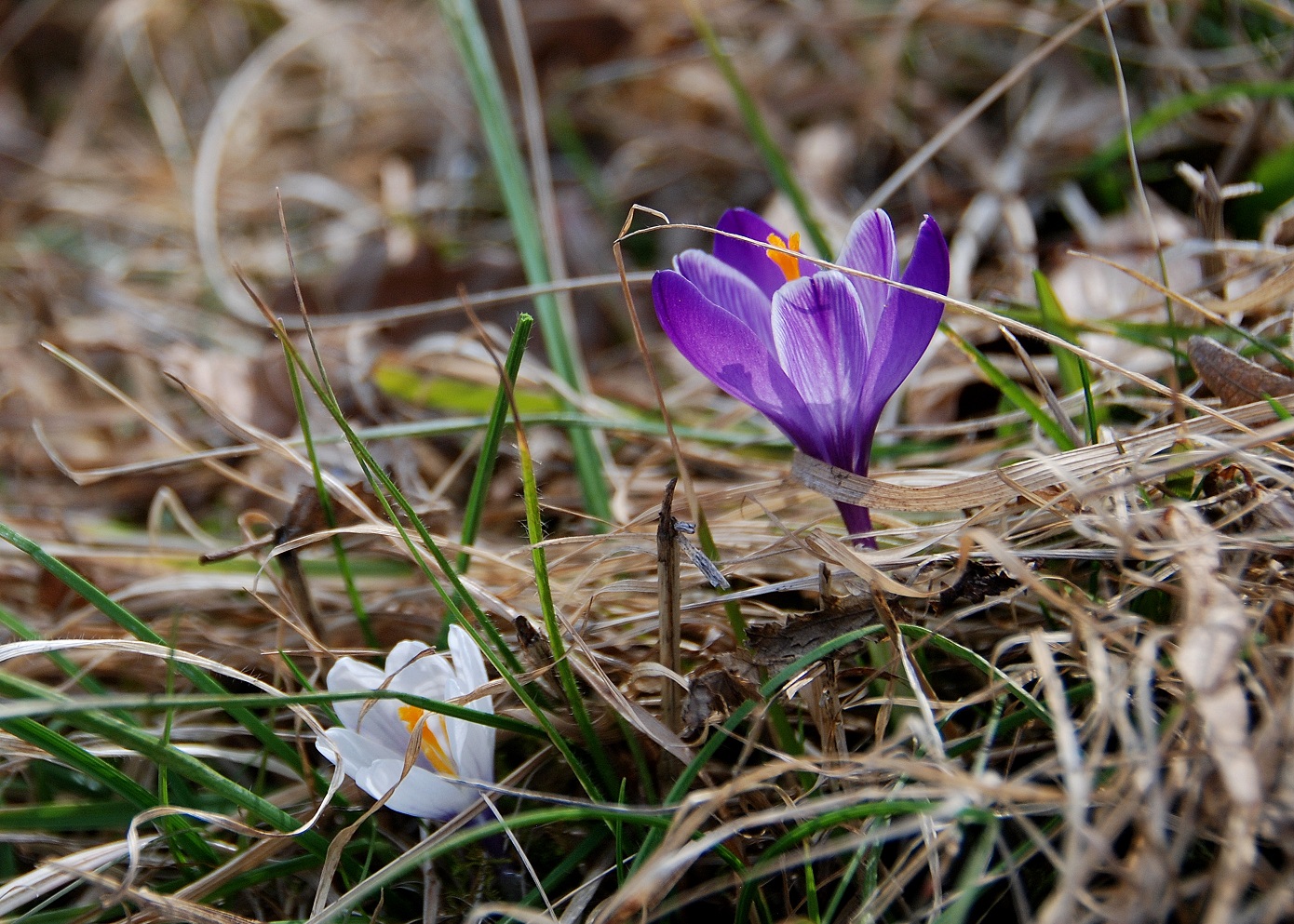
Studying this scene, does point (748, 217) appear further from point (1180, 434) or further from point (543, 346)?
point (543, 346)

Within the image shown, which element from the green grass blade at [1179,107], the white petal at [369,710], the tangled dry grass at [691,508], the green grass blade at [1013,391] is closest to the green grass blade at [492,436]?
the tangled dry grass at [691,508]

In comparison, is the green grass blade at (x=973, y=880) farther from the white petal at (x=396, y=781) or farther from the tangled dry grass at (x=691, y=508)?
the white petal at (x=396, y=781)

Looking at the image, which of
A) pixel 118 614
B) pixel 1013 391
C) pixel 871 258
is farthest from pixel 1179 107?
pixel 118 614

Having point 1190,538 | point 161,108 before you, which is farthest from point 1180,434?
point 161,108

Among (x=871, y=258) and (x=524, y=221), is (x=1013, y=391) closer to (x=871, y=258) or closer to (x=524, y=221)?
(x=871, y=258)

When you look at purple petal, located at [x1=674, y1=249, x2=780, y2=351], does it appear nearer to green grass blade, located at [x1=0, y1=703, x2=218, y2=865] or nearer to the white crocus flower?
the white crocus flower
